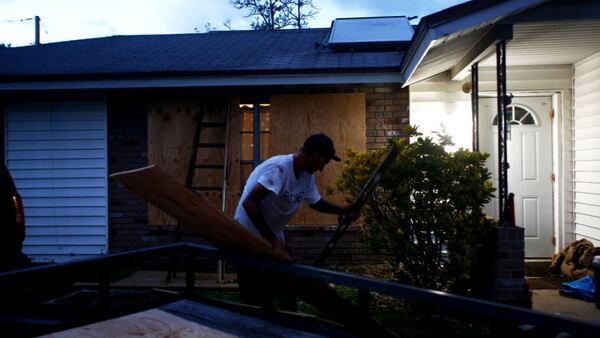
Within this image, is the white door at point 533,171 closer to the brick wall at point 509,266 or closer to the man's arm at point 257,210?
the brick wall at point 509,266

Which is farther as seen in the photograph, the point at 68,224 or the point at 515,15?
the point at 68,224

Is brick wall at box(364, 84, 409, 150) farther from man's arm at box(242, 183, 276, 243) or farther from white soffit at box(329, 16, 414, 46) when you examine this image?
man's arm at box(242, 183, 276, 243)

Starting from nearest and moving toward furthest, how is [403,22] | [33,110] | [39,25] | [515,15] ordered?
1. [515,15]
2. [33,110]
3. [403,22]
4. [39,25]

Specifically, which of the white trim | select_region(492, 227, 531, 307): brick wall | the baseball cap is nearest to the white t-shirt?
the baseball cap

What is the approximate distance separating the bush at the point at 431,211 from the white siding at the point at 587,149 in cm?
249

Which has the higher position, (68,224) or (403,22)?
(403,22)

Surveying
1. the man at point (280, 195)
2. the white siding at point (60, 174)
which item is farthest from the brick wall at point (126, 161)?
the man at point (280, 195)

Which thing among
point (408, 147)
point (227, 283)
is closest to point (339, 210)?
point (408, 147)

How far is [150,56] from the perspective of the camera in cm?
877

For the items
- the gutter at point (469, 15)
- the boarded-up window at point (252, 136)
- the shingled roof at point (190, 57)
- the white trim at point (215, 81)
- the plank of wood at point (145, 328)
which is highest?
the shingled roof at point (190, 57)

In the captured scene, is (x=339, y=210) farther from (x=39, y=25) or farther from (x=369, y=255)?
(x=39, y=25)

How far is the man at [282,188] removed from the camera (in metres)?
3.47

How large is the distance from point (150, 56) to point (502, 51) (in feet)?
18.8

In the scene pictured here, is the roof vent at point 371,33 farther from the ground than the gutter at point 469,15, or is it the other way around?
the roof vent at point 371,33
